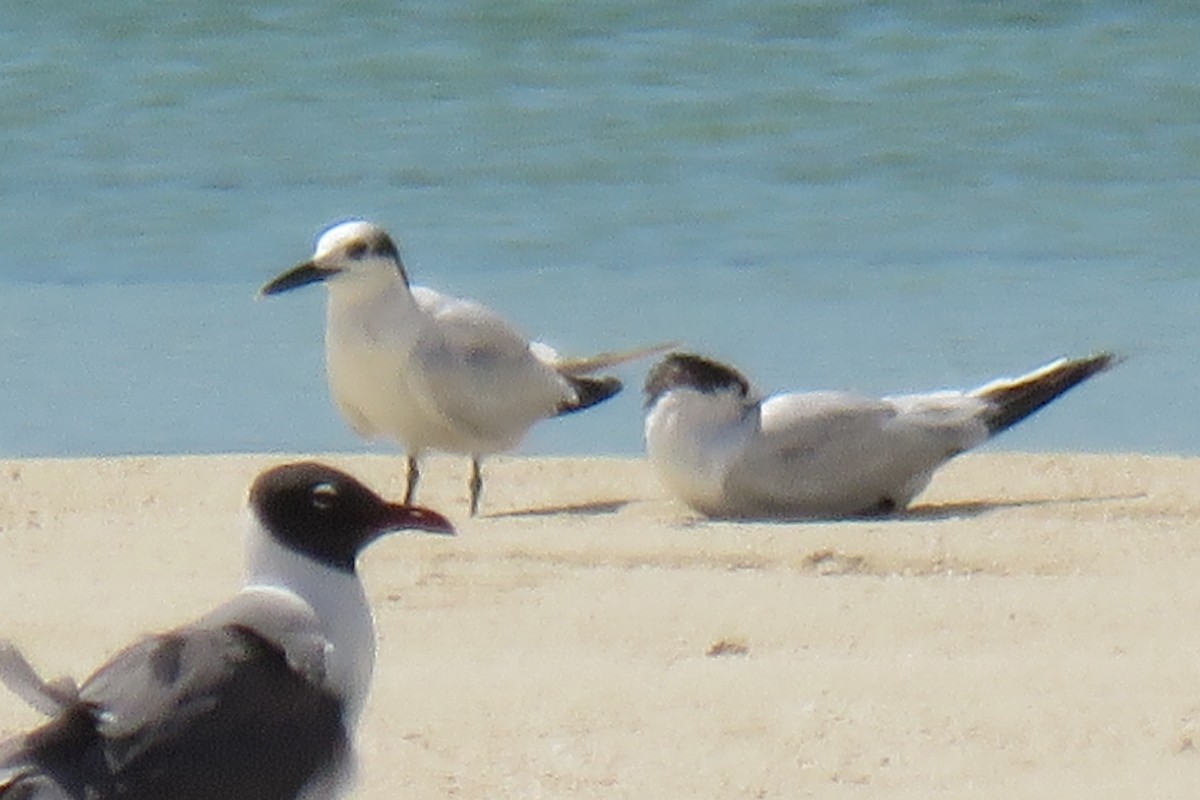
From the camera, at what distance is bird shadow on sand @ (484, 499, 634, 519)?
8297 millimetres

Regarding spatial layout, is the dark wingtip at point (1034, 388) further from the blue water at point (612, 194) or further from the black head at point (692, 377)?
the black head at point (692, 377)

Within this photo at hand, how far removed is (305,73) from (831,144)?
377 centimetres

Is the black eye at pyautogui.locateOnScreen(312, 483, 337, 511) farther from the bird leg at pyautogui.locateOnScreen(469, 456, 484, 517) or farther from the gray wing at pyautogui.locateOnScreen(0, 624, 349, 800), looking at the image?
the bird leg at pyautogui.locateOnScreen(469, 456, 484, 517)

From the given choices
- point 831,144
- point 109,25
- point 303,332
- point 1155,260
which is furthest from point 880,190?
point 109,25

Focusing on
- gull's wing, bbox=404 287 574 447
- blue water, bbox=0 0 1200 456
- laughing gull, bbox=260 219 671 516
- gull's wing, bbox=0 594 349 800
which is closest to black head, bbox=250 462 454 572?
gull's wing, bbox=0 594 349 800

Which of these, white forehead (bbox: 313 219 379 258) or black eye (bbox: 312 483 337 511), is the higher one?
black eye (bbox: 312 483 337 511)

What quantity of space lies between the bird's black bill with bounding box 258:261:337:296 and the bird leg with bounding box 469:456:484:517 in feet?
2.34

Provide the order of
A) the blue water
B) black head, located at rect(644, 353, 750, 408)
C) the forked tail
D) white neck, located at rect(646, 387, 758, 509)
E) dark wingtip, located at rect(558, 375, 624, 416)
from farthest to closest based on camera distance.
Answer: the blue water → dark wingtip, located at rect(558, 375, 624, 416) → the forked tail → black head, located at rect(644, 353, 750, 408) → white neck, located at rect(646, 387, 758, 509)

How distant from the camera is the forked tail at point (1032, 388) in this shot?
8953 millimetres

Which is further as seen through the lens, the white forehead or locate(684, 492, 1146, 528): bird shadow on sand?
the white forehead

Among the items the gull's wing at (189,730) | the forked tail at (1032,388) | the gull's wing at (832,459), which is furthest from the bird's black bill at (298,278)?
the gull's wing at (189,730)

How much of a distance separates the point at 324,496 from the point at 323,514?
0.05m

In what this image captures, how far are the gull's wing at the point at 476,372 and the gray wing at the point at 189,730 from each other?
4.18 m

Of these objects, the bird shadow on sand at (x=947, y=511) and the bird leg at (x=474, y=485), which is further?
the bird leg at (x=474, y=485)
